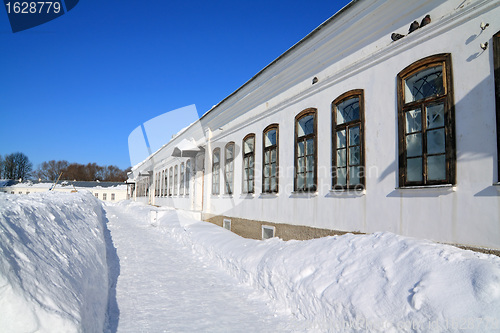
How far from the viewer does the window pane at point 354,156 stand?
6.75 m

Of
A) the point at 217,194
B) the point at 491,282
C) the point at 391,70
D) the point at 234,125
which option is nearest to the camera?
the point at 491,282

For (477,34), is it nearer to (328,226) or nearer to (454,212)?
(454,212)

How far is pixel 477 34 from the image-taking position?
15.3 ft

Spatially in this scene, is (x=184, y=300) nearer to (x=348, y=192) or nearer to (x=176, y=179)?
(x=348, y=192)

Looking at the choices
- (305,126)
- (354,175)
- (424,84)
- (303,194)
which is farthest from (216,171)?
(424,84)

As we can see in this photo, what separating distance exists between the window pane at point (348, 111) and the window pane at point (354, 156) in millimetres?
668

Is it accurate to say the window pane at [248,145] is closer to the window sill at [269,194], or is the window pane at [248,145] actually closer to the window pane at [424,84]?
the window sill at [269,194]

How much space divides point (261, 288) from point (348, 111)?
4.22 m

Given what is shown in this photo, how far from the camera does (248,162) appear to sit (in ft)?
38.1

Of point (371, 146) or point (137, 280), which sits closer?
point (371, 146)

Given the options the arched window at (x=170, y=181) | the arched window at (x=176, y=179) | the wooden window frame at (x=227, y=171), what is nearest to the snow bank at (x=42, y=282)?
the wooden window frame at (x=227, y=171)

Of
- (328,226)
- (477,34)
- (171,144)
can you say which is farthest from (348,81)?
(171,144)

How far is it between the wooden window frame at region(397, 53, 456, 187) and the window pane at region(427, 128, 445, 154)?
0.06 meters

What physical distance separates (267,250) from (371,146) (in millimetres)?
3230
